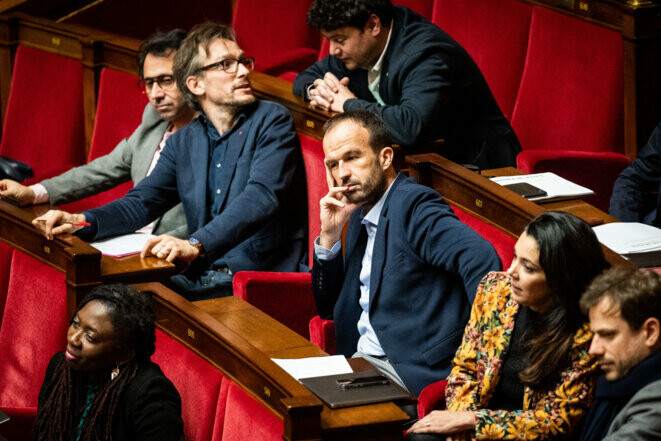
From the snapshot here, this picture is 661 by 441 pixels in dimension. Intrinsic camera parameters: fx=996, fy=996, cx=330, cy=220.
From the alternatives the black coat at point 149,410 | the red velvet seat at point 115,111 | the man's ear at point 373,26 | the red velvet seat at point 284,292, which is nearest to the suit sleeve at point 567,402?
the black coat at point 149,410

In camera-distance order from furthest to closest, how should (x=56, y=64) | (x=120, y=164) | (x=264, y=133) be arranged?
1. (x=56, y=64)
2. (x=120, y=164)
3. (x=264, y=133)

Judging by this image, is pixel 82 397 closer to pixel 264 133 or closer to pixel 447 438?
pixel 447 438

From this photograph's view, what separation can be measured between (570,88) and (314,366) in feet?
2.86

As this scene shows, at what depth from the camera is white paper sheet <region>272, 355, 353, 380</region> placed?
973mm

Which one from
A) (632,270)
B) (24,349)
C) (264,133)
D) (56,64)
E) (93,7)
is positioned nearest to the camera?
(632,270)

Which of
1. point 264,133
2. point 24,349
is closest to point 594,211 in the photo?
point 264,133

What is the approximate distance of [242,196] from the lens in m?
1.41

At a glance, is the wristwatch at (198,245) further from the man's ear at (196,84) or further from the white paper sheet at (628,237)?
the white paper sheet at (628,237)

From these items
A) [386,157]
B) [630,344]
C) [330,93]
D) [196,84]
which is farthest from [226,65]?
[630,344]

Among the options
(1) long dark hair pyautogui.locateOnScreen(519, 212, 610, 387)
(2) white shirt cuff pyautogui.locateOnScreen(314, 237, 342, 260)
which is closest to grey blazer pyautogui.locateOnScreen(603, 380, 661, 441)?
(1) long dark hair pyautogui.locateOnScreen(519, 212, 610, 387)

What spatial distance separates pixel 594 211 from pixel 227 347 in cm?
51

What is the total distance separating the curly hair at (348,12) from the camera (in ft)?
4.85

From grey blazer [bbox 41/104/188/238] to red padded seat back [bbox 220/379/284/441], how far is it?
65 centimetres

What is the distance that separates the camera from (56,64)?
6.84 feet
